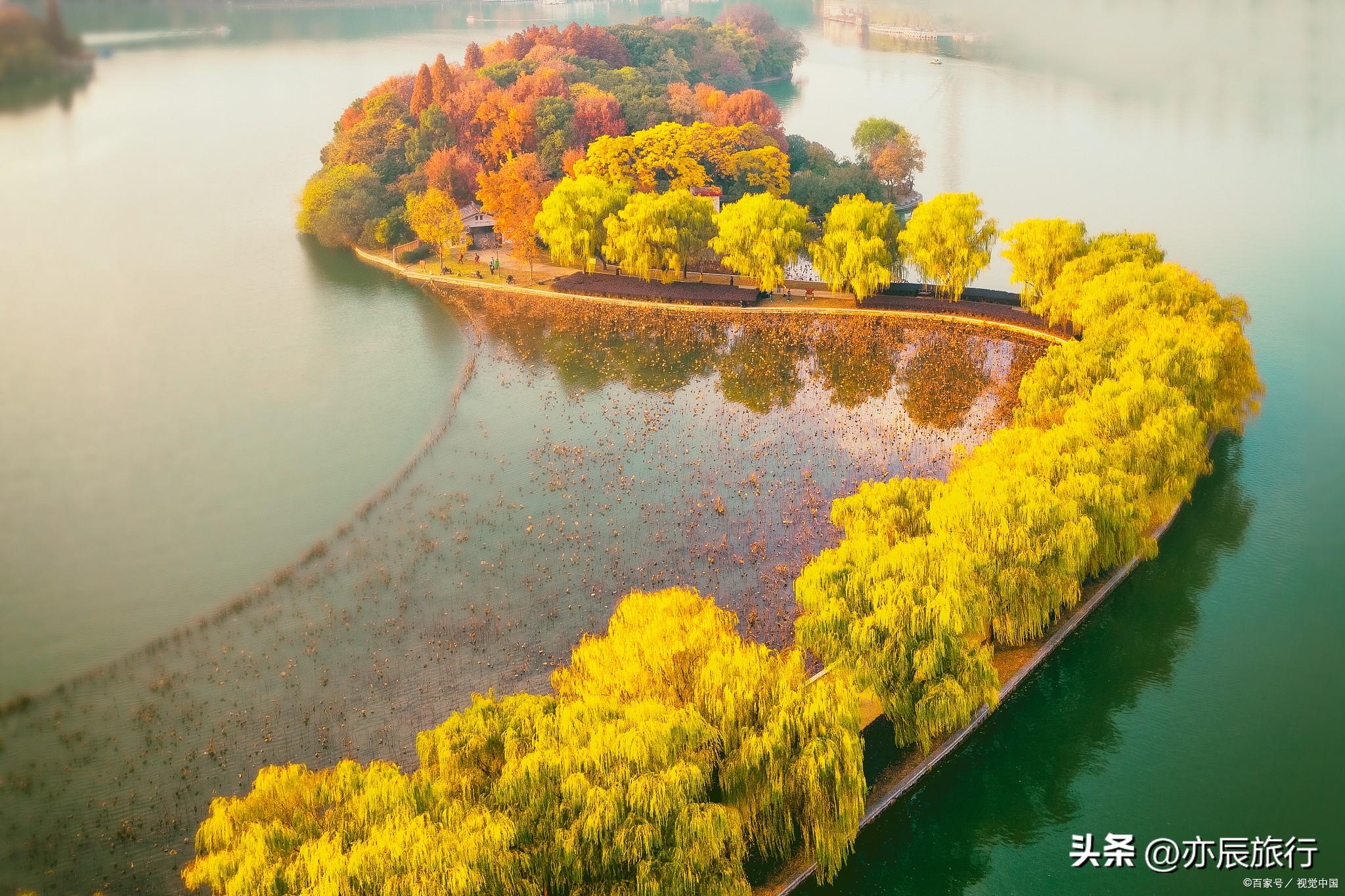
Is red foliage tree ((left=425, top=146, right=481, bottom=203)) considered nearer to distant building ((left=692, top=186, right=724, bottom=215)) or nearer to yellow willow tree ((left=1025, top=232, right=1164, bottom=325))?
distant building ((left=692, top=186, right=724, bottom=215))

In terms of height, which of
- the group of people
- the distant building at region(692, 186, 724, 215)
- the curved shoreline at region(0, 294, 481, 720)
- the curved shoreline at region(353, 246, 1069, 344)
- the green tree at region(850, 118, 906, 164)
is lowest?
the curved shoreline at region(0, 294, 481, 720)

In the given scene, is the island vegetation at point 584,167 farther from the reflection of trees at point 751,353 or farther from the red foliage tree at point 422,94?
the reflection of trees at point 751,353

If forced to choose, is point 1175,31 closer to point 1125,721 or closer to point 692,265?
point 692,265

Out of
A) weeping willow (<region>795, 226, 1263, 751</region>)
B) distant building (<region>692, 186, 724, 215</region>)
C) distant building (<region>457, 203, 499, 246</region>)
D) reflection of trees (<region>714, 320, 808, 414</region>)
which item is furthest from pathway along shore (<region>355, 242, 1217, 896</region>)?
distant building (<region>457, 203, 499, 246</region>)

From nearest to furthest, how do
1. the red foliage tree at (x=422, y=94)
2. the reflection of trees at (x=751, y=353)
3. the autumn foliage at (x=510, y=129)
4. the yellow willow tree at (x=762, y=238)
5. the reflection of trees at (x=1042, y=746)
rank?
1. the reflection of trees at (x=1042, y=746)
2. the reflection of trees at (x=751, y=353)
3. the yellow willow tree at (x=762, y=238)
4. the autumn foliage at (x=510, y=129)
5. the red foliage tree at (x=422, y=94)

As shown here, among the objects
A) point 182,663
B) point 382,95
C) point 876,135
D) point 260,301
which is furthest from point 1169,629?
point 382,95

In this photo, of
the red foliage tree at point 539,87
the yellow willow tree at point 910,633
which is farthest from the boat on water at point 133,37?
the yellow willow tree at point 910,633

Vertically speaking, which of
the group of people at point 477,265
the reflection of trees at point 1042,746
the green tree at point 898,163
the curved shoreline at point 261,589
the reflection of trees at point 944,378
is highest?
the green tree at point 898,163
